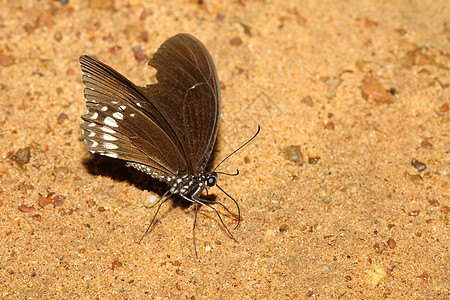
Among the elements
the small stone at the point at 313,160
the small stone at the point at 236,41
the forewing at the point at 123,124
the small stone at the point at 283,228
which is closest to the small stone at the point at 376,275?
the small stone at the point at 283,228

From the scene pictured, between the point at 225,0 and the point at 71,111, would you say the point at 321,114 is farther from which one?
the point at 71,111

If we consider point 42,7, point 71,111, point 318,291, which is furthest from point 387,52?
point 42,7

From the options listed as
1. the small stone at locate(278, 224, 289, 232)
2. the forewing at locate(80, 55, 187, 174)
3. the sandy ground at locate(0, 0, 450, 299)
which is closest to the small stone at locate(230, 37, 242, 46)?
the sandy ground at locate(0, 0, 450, 299)

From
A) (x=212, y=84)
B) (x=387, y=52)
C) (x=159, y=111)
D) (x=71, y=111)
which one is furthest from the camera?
(x=387, y=52)

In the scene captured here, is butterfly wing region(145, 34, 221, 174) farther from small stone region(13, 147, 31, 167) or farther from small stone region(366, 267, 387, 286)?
small stone region(366, 267, 387, 286)

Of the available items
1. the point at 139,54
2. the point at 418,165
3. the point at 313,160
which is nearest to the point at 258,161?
the point at 313,160

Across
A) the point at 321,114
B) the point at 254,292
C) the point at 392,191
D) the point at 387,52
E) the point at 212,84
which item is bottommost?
the point at 254,292

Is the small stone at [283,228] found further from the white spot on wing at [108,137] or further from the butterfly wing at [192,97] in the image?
the white spot on wing at [108,137]
